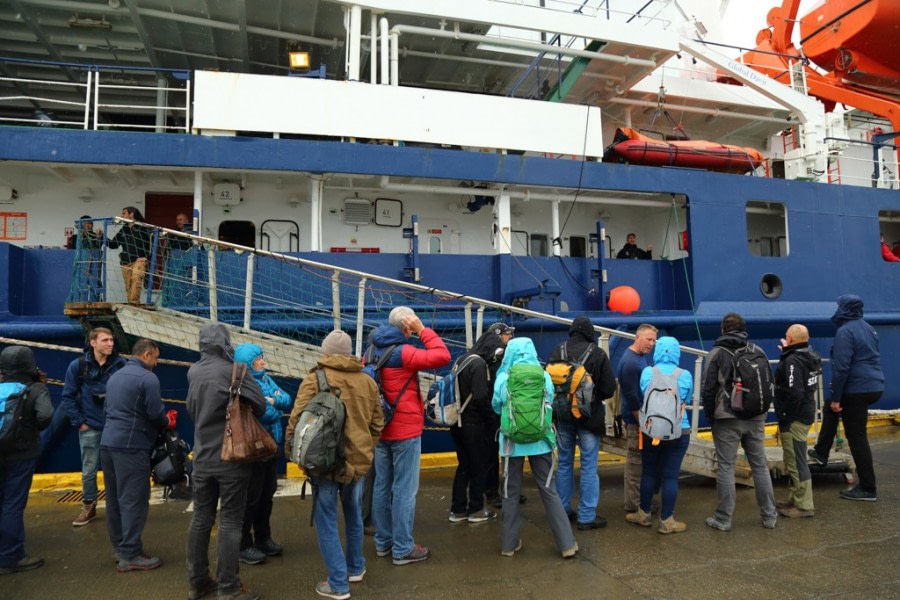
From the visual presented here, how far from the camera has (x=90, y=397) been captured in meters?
4.31

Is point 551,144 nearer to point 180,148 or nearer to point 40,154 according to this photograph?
point 180,148

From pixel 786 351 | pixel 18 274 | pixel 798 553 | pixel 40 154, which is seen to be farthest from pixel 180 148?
pixel 798 553

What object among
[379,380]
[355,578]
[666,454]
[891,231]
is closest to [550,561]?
[666,454]

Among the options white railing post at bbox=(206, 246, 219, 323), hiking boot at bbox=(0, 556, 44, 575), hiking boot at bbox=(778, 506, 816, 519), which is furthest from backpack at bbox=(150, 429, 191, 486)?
hiking boot at bbox=(778, 506, 816, 519)

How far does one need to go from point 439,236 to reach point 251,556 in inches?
189

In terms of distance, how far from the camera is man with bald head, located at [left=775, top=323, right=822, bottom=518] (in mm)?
4405

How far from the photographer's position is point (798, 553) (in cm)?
374

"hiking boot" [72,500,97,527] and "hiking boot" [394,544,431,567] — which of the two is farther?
"hiking boot" [72,500,97,527]

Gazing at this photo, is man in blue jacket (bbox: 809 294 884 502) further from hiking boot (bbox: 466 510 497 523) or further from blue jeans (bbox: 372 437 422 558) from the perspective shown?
blue jeans (bbox: 372 437 422 558)

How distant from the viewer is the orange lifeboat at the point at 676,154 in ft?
25.4

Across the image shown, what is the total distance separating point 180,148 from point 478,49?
4.15m

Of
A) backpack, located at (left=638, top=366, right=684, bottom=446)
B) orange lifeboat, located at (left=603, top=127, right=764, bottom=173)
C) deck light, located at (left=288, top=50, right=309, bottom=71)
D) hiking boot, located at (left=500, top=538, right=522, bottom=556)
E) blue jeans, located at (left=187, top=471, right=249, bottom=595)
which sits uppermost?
deck light, located at (left=288, top=50, right=309, bottom=71)

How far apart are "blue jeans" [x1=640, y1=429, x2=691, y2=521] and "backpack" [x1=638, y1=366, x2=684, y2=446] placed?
0.35 ft

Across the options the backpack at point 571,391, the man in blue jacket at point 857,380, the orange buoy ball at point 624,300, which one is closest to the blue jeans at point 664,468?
the backpack at point 571,391
